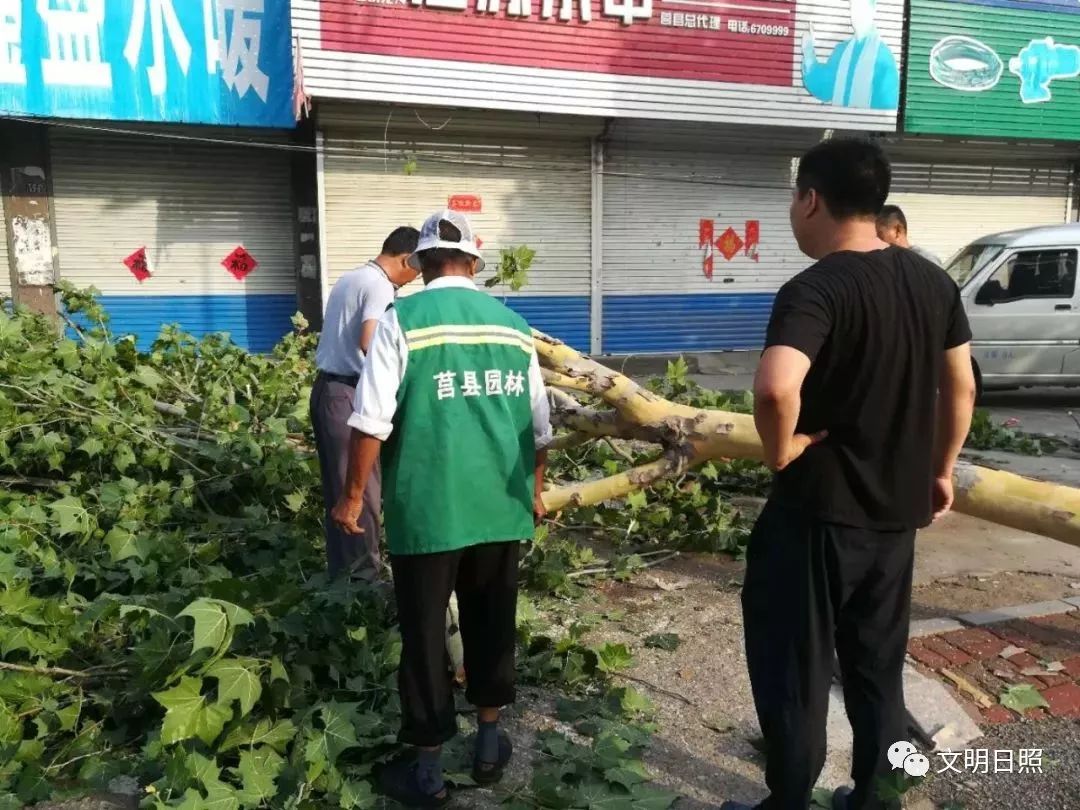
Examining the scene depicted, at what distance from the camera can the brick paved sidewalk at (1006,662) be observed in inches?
133

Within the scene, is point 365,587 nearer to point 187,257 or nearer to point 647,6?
point 187,257

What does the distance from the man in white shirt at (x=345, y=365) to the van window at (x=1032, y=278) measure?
818 cm

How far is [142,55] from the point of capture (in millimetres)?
10391

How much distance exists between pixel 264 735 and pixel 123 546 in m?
1.48

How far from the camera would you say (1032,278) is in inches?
398

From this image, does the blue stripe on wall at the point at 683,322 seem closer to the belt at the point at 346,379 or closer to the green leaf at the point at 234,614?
the belt at the point at 346,379

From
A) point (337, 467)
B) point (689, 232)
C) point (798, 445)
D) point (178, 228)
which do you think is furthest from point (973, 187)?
point (798, 445)

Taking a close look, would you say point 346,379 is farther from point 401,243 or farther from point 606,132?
point 606,132

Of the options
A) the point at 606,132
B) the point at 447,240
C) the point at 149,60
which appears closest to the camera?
the point at 447,240

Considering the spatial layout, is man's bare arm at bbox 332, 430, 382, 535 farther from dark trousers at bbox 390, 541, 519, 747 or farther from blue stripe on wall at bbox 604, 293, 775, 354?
blue stripe on wall at bbox 604, 293, 775, 354

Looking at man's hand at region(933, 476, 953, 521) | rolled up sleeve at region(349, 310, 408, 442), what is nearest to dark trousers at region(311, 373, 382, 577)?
rolled up sleeve at region(349, 310, 408, 442)

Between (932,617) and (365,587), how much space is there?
A: 259 centimetres

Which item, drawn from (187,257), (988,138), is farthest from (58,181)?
(988,138)

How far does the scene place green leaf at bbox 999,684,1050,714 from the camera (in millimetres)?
3363
